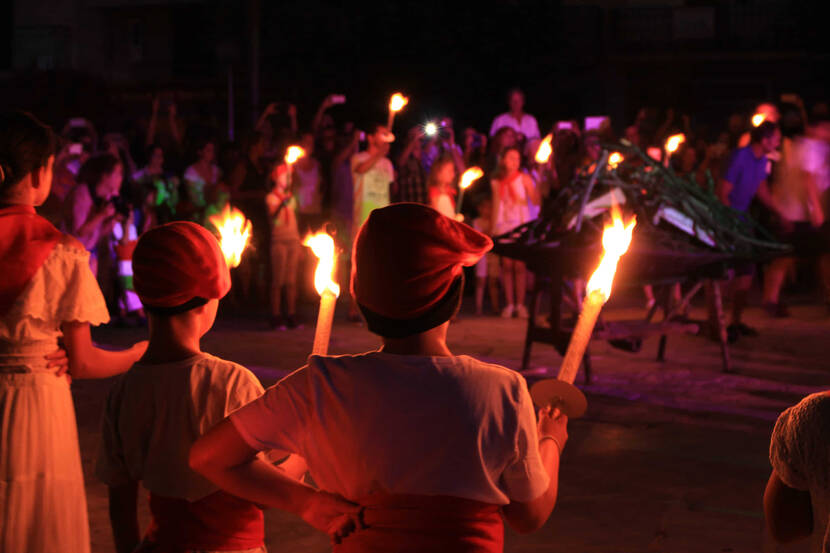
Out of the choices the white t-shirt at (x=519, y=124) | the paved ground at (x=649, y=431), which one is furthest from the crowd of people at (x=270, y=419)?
the white t-shirt at (x=519, y=124)

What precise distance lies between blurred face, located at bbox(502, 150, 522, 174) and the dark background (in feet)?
21.6

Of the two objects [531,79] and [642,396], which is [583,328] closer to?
[642,396]

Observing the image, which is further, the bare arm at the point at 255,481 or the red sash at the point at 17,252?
the red sash at the point at 17,252

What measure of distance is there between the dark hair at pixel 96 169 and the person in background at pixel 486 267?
463 centimetres

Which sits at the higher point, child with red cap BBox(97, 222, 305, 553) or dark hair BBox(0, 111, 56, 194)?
dark hair BBox(0, 111, 56, 194)

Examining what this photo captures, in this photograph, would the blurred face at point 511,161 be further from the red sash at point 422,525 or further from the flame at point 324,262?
the red sash at point 422,525

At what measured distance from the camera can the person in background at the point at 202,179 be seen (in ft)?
39.3

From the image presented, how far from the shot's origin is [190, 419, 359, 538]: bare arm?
2.10 m

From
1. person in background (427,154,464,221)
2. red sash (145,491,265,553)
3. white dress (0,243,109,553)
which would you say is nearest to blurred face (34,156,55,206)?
white dress (0,243,109,553)

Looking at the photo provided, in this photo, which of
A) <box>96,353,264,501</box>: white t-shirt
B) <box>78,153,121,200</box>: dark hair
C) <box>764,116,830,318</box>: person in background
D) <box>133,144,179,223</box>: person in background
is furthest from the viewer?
<box>133,144,179,223</box>: person in background

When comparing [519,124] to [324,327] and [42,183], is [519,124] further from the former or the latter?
[324,327]

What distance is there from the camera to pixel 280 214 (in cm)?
1129

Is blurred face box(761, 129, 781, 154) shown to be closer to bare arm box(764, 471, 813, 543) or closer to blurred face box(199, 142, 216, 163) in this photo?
blurred face box(199, 142, 216, 163)

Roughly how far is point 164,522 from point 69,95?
30.1m
